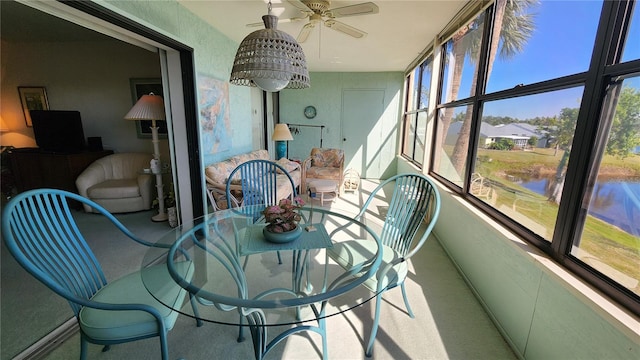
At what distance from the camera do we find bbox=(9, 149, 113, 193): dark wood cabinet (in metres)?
3.57

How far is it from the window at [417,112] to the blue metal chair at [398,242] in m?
2.23

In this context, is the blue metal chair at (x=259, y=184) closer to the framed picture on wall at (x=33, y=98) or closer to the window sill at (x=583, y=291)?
the window sill at (x=583, y=291)

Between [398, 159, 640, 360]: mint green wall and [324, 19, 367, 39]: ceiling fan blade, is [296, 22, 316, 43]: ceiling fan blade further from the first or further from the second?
[398, 159, 640, 360]: mint green wall

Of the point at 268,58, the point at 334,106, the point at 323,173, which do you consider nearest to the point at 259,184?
the point at 268,58

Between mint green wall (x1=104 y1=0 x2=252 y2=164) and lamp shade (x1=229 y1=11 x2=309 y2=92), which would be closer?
lamp shade (x1=229 y1=11 x2=309 y2=92)

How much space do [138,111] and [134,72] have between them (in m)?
1.26

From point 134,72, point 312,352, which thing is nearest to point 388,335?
point 312,352

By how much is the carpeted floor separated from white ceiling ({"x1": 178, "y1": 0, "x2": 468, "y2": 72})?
2.61 metres

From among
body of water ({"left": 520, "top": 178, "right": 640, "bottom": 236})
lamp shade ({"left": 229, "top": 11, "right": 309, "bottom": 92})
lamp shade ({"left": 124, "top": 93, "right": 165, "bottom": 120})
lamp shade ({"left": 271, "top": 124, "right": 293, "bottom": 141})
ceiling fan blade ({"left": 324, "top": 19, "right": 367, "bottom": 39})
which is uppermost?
ceiling fan blade ({"left": 324, "top": 19, "right": 367, "bottom": 39})

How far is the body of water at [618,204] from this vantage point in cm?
104

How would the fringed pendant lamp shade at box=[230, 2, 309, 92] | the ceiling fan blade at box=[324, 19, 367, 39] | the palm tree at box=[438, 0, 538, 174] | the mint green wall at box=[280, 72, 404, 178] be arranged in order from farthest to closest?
the mint green wall at box=[280, 72, 404, 178] → the ceiling fan blade at box=[324, 19, 367, 39] → the palm tree at box=[438, 0, 538, 174] → the fringed pendant lamp shade at box=[230, 2, 309, 92]

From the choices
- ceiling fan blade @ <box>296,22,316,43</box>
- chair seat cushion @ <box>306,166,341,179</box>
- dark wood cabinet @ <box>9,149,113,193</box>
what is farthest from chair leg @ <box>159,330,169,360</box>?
dark wood cabinet @ <box>9,149,113,193</box>

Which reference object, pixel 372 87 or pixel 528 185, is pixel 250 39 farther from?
pixel 372 87

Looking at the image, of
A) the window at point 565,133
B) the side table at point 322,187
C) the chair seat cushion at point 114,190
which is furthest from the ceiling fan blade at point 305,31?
the chair seat cushion at point 114,190
